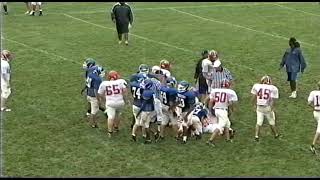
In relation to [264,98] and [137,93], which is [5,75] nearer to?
[137,93]

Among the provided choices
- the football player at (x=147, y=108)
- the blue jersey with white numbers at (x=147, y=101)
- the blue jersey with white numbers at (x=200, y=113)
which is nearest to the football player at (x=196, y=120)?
the blue jersey with white numbers at (x=200, y=113)

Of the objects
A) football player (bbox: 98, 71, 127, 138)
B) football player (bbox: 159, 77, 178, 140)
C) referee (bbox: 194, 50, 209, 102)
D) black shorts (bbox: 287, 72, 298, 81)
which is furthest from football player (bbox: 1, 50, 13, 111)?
black shorts (bbox: 287, 72, 298, 81)

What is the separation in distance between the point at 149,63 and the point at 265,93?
763cm

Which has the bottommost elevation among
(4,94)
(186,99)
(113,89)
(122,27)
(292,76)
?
(4,94)

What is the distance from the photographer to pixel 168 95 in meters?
13.9

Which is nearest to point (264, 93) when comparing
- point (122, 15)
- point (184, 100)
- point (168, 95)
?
point (184, 100)

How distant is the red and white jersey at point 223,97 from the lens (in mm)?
13758

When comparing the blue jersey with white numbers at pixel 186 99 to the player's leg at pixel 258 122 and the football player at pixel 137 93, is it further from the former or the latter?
the player's leg at pixel 258 122

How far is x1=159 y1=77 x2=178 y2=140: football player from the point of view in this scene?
1387 centimetres

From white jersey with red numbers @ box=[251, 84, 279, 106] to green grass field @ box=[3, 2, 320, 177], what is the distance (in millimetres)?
968

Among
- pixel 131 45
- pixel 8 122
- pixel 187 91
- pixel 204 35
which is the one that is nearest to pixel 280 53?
pixel 204 35

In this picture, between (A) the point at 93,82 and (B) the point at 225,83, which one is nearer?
(B) the point at 225,83

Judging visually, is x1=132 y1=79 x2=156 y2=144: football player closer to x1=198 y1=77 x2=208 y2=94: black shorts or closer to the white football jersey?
x1=198 y1=77 x2=208 y2=94: black shorts

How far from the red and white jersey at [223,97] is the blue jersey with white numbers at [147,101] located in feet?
4.55
